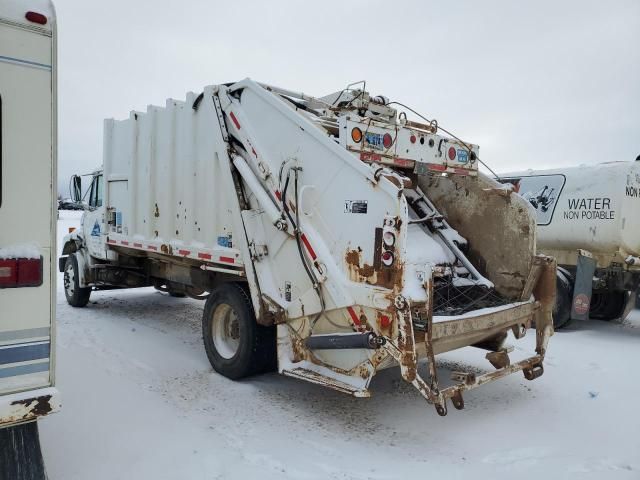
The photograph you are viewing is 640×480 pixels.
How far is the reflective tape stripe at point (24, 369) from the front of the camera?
8.24 ft

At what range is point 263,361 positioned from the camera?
4922 millimetres

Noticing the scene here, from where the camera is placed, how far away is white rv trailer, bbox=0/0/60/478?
2531 millimetres

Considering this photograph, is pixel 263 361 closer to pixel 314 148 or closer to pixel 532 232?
pixel 314 148

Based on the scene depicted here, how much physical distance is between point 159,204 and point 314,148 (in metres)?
2.81

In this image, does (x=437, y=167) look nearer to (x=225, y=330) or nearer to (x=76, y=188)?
(x=225, y=330)

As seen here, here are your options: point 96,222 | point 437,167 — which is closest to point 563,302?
point 437,167

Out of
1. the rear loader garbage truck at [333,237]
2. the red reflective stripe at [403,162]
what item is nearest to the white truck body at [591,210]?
the rear loader garbage truck at [333,237]

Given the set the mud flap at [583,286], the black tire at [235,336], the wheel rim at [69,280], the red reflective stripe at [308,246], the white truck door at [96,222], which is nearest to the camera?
the red reflective stripe at [308,246]

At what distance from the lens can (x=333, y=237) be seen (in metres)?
4.07

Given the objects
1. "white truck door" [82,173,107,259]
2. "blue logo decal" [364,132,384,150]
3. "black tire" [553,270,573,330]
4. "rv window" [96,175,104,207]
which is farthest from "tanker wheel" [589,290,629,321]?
"rv window" [96,175,104,207]

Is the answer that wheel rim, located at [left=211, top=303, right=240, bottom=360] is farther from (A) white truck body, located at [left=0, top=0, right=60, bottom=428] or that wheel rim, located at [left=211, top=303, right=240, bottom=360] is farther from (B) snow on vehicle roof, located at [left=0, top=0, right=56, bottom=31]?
(B) snow on vehicle roof, located at [left=0, top=0, right=56, bottom=31]

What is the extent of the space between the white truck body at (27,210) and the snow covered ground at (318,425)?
974 mm

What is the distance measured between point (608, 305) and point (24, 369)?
875 centimetres

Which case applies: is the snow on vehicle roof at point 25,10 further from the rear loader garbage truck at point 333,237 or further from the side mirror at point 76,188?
the side mirror at point 76,188
